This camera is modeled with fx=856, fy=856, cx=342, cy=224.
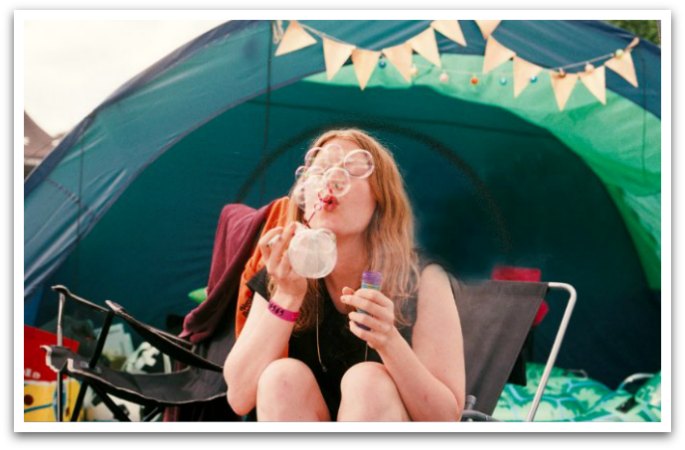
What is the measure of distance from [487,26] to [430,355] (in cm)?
114

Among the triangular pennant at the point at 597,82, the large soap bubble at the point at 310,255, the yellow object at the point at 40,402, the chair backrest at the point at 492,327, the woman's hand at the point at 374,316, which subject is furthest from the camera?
the triangular pennant at the point at 597,82

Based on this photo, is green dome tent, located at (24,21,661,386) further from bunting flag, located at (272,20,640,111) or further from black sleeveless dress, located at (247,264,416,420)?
black sleeveless dress, located at (247,264,416,420)

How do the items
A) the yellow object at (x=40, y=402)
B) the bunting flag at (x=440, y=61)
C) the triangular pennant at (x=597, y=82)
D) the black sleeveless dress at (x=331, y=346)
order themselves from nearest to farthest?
the black sleeveless dress at (x=331, y=346), the yellow object at (x=40, y=402), the bunting flag at (x=440, y=61), the triangular pennant at (x=597, y=82)

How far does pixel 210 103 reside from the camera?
258 cm

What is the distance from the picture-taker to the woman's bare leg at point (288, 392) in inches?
73.5

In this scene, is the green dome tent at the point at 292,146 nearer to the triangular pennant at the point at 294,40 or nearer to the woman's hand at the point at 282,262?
the triangular pennant at the point at 294,40

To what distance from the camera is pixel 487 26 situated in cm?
262

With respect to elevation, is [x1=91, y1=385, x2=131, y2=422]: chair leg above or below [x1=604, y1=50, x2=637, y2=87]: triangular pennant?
below

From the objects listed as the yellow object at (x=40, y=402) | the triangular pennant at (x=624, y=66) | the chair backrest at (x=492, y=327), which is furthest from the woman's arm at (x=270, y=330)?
the triangular pennant at (x=624, y=66)

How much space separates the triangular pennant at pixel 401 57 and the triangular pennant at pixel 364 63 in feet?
0.12

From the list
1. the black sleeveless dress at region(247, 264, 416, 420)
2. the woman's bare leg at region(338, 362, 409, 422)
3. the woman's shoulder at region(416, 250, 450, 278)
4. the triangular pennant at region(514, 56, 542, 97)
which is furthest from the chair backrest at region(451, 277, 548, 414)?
the triangular pennant at region(514, 56, 542, 97)

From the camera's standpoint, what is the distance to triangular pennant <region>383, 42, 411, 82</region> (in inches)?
104

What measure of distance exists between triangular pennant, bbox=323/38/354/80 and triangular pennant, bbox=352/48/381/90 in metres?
0.03

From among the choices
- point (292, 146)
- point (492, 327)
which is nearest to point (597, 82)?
point (492, 327)
